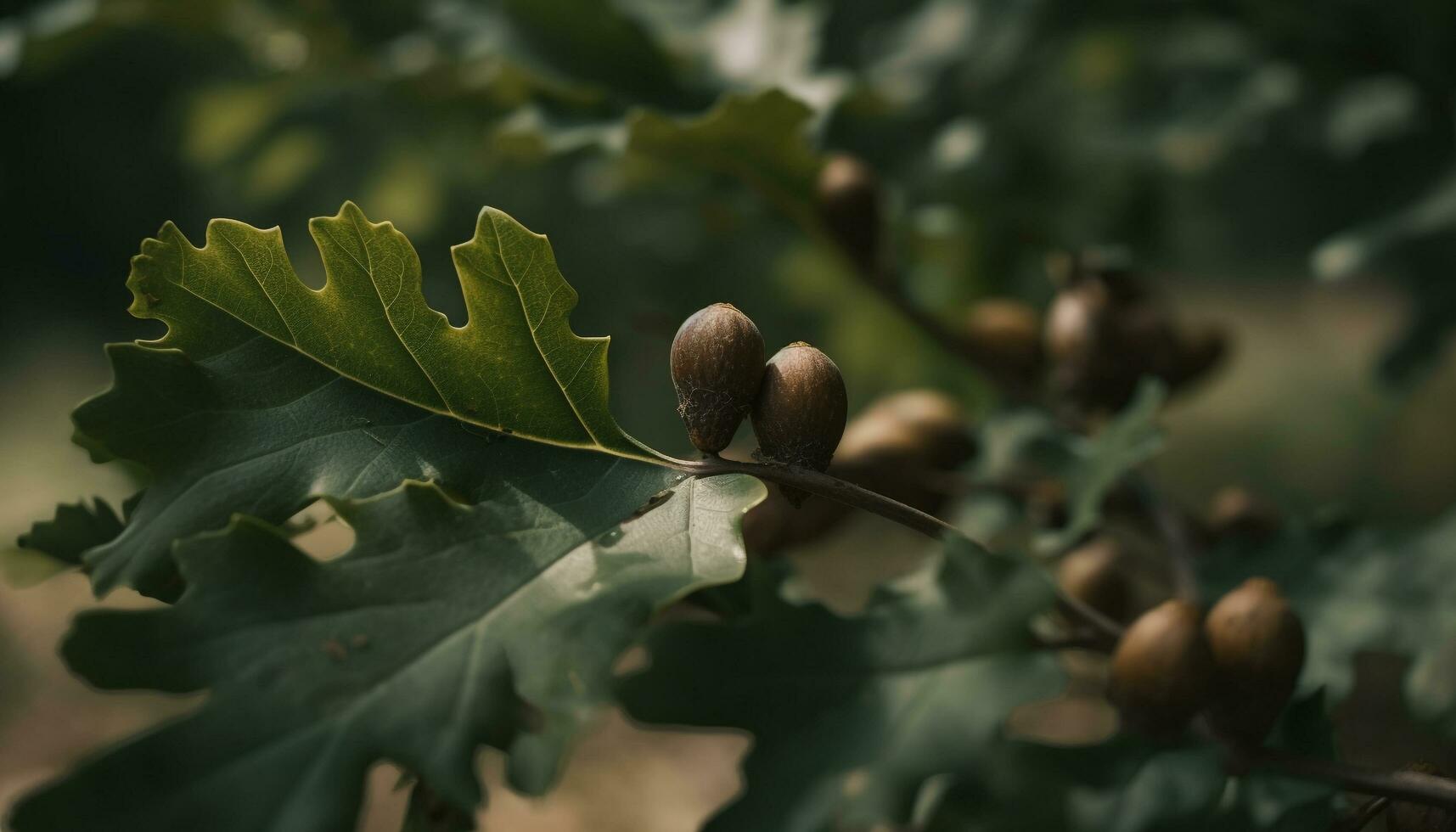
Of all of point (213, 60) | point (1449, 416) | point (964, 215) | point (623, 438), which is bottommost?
point (1449, 416)

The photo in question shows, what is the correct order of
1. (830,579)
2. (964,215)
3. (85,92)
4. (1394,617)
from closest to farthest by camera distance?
(1394,617) → (964,215) → (830,579) → (85,92)

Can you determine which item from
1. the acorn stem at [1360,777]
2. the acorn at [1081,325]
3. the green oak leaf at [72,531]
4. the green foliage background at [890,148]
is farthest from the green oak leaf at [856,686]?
the acorn at [1081,325]

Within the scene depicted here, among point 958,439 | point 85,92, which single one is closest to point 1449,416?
point 958,439

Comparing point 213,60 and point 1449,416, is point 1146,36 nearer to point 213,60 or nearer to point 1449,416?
point 1449,416

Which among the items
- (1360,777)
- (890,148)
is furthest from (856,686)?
(890,148)

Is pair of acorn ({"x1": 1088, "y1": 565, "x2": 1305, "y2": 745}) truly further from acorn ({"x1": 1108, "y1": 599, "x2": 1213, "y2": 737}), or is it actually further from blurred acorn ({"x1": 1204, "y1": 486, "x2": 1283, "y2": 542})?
blurred acorn ({"x1": 1204, "y1": 486, "x2": 1283, "y2": 542})

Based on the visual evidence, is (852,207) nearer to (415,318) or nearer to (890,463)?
(890,463)
